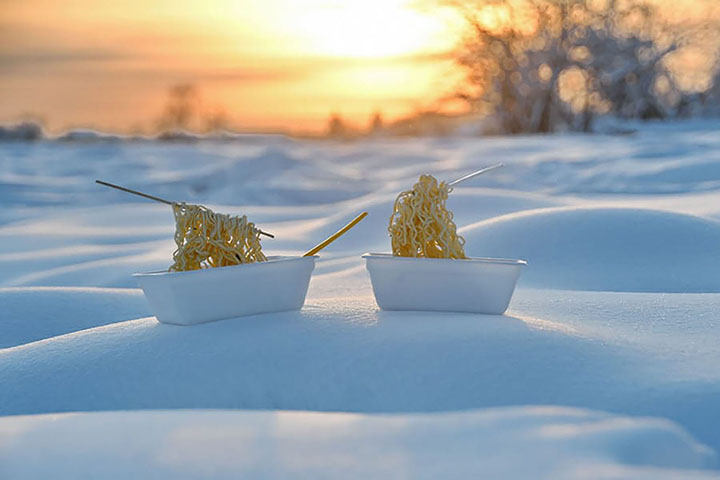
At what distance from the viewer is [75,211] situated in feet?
20.8

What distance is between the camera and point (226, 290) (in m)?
1.68

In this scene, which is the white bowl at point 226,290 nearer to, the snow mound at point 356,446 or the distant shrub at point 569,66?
the snow mound at point 356,446

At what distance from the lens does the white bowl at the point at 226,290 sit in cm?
164

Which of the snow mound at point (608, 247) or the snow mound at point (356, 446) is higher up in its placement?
the snow mound at point (608, 247)

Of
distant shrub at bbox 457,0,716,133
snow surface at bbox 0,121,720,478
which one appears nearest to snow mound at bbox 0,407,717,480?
snow surface at bbox 0,121,720,478

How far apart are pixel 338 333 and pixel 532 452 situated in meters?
0.54

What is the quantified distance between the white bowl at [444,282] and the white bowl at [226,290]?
16 centimetres

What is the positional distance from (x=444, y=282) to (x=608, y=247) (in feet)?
4.72

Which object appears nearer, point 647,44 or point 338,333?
point 338,333

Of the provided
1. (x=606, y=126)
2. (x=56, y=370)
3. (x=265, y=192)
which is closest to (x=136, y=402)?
(x=56, y=370)

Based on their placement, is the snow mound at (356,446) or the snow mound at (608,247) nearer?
the snow mound at (356,446)

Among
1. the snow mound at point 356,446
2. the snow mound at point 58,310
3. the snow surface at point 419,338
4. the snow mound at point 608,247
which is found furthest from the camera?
the snow mound at point 608,247

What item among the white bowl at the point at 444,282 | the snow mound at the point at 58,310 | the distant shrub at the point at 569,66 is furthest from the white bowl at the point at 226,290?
the distant shrub at the point at 569,66

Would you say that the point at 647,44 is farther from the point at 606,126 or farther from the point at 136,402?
the point at 136,402
